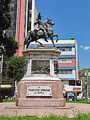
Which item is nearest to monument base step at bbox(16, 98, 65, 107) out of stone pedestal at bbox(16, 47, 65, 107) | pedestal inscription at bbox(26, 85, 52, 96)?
stone pedestal at bbox(16, 47, 65, 107)

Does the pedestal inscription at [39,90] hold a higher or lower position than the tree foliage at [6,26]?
lower

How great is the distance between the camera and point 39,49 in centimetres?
1121

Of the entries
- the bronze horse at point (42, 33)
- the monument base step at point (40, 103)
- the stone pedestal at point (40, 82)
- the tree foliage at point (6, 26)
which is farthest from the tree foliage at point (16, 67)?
the monument base step at point (40, 103)

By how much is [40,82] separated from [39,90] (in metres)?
0.54

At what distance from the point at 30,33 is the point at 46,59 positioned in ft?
9.10

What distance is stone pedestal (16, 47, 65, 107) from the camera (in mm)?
9781

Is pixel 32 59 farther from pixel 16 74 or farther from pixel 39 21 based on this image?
pixel 16 74

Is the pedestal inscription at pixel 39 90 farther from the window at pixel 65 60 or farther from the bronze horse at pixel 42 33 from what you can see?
the window at pixel 65 60

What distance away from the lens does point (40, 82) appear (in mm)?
10344

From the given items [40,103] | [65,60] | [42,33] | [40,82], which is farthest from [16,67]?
[40,103]

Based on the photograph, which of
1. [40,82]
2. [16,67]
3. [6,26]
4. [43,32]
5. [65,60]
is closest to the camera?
[40,82]

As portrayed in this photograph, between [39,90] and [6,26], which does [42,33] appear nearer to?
[39,90]

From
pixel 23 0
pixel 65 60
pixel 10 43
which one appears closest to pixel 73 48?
pixel 65 60

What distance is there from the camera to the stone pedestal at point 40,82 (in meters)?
9.78
